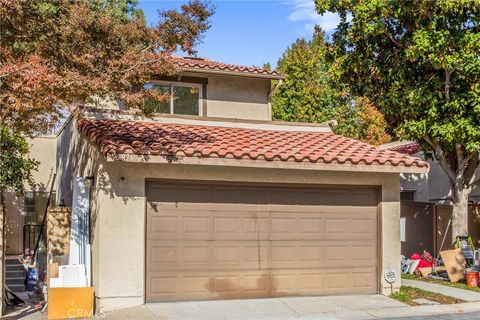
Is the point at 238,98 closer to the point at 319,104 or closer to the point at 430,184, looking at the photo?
the point at 430,184

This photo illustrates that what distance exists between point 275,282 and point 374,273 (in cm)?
227

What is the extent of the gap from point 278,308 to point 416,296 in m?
3.26

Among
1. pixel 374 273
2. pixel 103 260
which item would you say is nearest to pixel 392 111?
pixel 374 273

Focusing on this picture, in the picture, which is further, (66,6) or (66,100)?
(66,6)

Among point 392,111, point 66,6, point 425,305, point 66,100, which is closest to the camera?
point 66,100

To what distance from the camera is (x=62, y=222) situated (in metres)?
12.7

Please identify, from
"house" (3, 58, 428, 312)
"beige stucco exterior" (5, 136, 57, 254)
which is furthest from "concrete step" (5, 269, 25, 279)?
"beige stucco exterior" (5, 136, 57, 254)

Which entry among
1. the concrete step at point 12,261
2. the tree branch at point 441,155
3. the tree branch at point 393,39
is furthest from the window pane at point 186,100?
the tree branch at point 441,155

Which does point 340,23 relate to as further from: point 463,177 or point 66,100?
point 66,100

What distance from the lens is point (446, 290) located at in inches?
546

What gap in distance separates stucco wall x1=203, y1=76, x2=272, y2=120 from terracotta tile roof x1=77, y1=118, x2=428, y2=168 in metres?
3.28

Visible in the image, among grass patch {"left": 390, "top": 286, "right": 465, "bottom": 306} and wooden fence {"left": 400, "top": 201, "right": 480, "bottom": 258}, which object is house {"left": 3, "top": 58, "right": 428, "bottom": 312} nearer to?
grass patch {"left": 390, "top": 286, "right": 465, "bottom": 306}

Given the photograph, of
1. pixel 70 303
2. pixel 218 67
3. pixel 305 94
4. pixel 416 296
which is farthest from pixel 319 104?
pixel 70 303

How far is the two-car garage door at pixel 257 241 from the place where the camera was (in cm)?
1202
